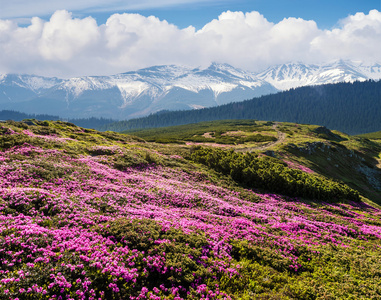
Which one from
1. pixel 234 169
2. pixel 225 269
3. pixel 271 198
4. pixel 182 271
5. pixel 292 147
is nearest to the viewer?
pixel 182 271

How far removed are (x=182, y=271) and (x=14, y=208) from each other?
36.2ft

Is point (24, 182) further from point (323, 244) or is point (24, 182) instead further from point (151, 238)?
point (323, 244)

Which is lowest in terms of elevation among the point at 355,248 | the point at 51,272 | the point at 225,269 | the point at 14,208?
the point at 355,248

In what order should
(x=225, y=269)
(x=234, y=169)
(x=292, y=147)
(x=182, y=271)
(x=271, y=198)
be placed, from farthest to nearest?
(x=292, y=147) < (x=234, y=169) < (x=271, y=198) < (x=225, y=269) < (x=182, y=271)

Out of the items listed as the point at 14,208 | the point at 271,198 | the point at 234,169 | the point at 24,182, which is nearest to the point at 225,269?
the point at 14,208

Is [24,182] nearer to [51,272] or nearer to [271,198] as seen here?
[51,272]

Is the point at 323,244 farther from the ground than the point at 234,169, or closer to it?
closer to it

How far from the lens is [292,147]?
74.8 meters

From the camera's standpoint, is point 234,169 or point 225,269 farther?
point 234,169

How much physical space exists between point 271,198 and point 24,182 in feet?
93.5

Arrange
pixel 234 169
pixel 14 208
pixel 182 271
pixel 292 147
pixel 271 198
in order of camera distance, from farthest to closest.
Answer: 1. pixel 292 147
2. pixel 234 169
3. pixel 271 198
4. pixel 14 208
5. pixel 182 271

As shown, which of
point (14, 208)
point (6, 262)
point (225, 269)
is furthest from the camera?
point (14, 208)

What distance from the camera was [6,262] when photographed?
365 inches

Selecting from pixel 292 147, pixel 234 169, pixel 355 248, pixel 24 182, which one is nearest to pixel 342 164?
pixel 292 147
